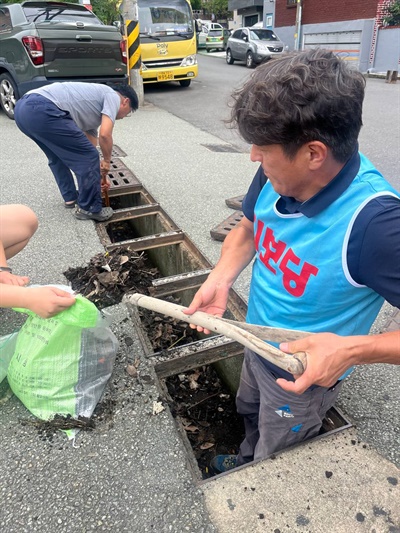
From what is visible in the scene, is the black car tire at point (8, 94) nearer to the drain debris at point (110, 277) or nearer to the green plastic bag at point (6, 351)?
the drain debris at point (110, 277)

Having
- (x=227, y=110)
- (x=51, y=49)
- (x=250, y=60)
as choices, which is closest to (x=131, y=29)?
(x=51, y=49)

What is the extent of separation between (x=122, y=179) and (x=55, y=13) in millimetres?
4824

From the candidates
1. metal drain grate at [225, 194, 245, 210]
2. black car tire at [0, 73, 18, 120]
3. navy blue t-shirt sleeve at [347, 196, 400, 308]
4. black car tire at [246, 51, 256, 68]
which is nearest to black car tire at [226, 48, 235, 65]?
black car tire at [246, 51, 256, 68]

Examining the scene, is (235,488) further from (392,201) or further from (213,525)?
(392,201)

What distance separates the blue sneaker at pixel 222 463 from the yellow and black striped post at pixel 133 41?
9354mm

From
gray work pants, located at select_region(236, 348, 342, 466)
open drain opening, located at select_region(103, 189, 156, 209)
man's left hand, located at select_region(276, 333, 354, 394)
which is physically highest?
man's left hand, located at select_region(276, 333, 354, 394)

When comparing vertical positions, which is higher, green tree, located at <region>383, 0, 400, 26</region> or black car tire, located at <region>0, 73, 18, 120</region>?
green tree, located at <region>383, 0, 400, 26</region>

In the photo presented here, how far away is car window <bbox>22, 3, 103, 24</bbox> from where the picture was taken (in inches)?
296

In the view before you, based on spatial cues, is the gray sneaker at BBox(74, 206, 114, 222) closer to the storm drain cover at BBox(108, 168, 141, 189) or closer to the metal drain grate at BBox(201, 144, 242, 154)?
the storm drain cover at BBox(108, 168, 141, 189)

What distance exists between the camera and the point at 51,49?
23.5ft

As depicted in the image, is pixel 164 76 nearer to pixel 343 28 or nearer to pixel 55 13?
pixel 55 13

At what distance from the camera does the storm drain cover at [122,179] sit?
482 centimetres

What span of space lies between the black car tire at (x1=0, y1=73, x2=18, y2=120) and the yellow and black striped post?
2.87 m

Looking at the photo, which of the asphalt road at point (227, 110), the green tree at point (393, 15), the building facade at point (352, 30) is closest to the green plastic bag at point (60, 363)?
the asphalt road at point (227, 110)
